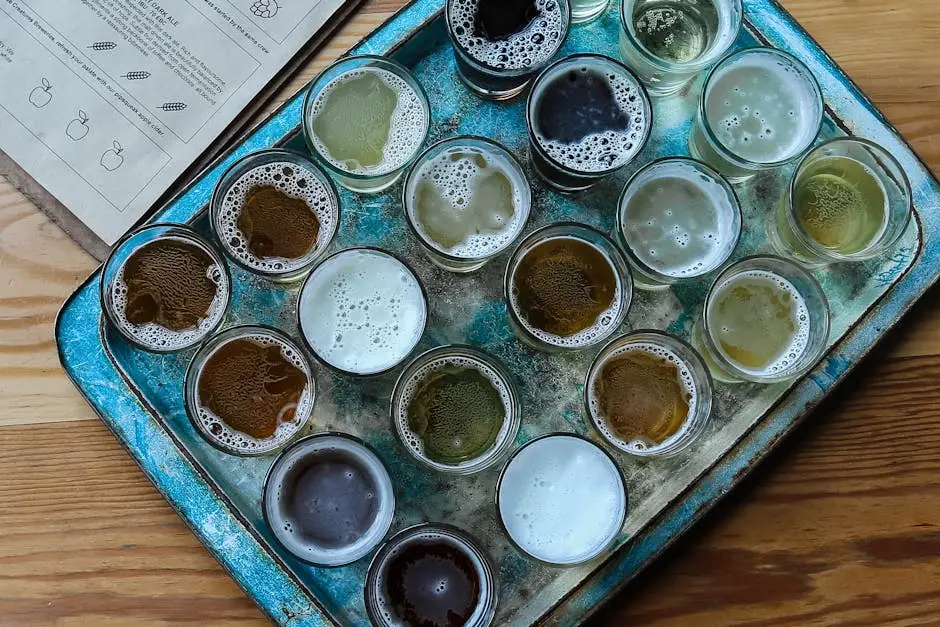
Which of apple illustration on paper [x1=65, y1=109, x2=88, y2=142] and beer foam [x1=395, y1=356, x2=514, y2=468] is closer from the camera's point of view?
beer foam [x1=395, y1=356, x2=514, y2=468]

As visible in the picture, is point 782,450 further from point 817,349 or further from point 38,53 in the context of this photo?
point 38,53

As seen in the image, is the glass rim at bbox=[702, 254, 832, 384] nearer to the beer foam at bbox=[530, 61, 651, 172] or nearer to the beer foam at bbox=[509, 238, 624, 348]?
the beer foam at bbox=[509, 238, 624, 348]

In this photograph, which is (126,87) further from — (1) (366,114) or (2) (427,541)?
(2) (427,541)

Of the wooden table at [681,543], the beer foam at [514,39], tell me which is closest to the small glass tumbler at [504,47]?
the beer foam at [514,39]

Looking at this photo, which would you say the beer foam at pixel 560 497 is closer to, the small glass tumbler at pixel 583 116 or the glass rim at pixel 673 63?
the small glass tumbler at pixel 583 116

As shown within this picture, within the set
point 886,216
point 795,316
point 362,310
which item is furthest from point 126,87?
point 886,216

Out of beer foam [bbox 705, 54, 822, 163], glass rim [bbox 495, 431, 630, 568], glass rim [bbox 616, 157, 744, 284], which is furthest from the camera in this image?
beer foam [bbox 705, 54, 822, 163]

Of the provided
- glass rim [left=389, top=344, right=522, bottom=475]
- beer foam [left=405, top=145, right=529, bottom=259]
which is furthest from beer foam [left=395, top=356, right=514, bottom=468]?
beer foam [left=405, top=145, right=529, bottom=259]

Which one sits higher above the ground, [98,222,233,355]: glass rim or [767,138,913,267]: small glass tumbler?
[767,138,913,267]: small glass tumbler

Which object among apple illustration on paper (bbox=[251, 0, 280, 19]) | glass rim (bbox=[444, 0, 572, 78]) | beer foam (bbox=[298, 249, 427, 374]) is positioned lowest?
beer foam (bbox=[298, 249, 427, 374])
